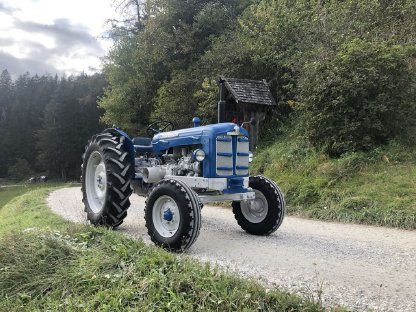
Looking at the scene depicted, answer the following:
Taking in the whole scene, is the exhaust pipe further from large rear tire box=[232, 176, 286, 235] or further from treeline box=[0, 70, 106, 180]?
treeline box=[0, 70, 106, 180]

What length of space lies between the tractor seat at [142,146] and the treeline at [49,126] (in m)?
41.3

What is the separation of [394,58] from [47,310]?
29.9 ft

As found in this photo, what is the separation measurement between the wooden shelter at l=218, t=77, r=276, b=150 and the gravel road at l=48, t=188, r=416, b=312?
237 inches

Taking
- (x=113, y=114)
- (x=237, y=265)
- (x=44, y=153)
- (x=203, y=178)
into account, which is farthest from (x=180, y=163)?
(x=44, y=153)

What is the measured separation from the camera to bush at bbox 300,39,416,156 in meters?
9.59

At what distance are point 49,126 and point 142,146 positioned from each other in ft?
154

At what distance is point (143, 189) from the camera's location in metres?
7.16

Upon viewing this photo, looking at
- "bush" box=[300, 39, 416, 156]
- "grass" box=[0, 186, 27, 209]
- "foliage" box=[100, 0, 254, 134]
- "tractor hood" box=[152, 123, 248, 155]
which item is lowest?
"grass" box=[0, 186, 27, 209]

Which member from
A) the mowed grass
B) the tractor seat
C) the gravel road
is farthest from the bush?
the mowed grass

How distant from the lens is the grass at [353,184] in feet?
25.2

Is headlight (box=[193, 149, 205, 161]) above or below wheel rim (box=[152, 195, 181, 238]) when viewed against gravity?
above

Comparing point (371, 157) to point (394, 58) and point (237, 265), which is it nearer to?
point (394, 58)

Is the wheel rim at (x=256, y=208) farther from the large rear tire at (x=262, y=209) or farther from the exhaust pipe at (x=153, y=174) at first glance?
the exhaust pipe at (x=153, y=174)

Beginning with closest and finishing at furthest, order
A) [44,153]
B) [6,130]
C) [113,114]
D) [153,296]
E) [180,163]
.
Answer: [153,296] → [180,163] → [113,114] → [44,153] → [6,130]
